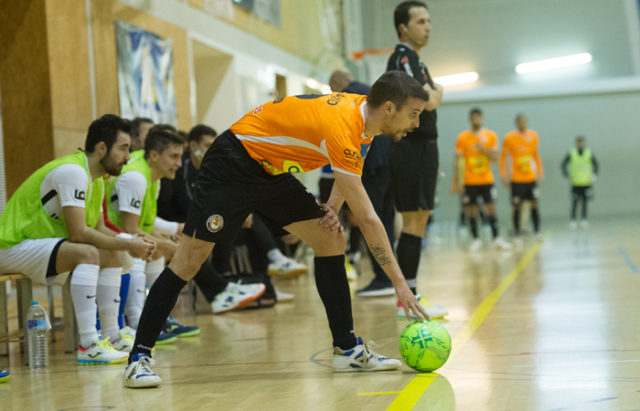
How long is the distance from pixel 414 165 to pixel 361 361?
1.82 m

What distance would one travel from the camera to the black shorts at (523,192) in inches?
537

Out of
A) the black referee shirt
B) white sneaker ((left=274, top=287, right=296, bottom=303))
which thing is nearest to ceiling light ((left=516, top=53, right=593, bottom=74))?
white sneaker ((left=274, top=287, right=296, bottom=303))

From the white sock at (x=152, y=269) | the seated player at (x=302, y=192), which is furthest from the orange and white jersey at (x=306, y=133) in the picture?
the white sock at (x=152, y=269)

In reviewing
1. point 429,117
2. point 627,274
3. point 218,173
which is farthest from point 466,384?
point 627,274

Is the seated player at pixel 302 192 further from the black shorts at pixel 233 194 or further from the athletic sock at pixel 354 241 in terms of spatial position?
the athletic sock at pixel 354 241

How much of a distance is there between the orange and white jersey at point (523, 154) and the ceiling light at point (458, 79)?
23.3 ft

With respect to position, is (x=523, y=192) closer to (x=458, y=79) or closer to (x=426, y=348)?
(x=458, y=79)

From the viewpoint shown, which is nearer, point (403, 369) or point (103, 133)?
point (403, 369)

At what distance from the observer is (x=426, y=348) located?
343 centimetres

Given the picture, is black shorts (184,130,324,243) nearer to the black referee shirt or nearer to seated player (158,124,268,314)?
the black referee shirt

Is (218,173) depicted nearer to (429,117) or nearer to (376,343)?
(376,343)

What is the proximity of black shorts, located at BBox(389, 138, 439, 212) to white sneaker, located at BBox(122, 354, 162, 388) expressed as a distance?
7.13 feet

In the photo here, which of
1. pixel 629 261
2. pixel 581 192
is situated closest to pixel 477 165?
pixel 629 261

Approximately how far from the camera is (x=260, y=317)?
595 cm
